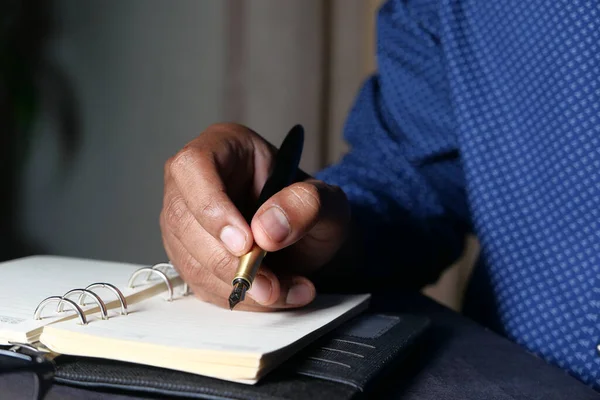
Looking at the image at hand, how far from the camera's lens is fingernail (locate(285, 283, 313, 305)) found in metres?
0.46

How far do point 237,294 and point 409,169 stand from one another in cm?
38

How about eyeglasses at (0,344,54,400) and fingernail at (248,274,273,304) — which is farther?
fingernail at (248,274,273,304)

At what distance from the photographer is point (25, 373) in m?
0.36

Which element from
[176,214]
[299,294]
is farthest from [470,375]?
[176,214]

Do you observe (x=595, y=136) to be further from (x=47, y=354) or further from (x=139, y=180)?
(x=139, y=180)

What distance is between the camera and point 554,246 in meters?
0.55

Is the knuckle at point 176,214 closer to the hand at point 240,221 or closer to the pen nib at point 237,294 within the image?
the hand at point 240,221

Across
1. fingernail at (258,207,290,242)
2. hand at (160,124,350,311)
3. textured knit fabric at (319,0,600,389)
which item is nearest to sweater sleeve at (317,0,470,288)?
textured knit fabric at (319,0,600,389)

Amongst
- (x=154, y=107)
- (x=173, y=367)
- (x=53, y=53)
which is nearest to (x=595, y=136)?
(x=173, y=367)

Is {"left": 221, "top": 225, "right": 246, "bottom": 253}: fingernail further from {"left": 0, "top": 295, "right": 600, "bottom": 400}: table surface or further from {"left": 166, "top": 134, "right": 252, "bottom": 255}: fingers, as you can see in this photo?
{"left": 0, "top": 295, "right": 600, "bottom": 400}: table surface

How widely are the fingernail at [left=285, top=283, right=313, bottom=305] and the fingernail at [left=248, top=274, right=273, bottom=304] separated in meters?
0.02

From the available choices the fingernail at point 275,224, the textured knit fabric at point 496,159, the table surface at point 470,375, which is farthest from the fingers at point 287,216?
the textured knit fabric at point 496,159

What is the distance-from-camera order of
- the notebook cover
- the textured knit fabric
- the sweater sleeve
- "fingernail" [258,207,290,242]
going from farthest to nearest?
the sweater sleeve → the textured knit fabric → "fingernail" [258,207,290,242] → the notebook cover

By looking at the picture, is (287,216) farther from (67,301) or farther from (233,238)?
(67,301)
